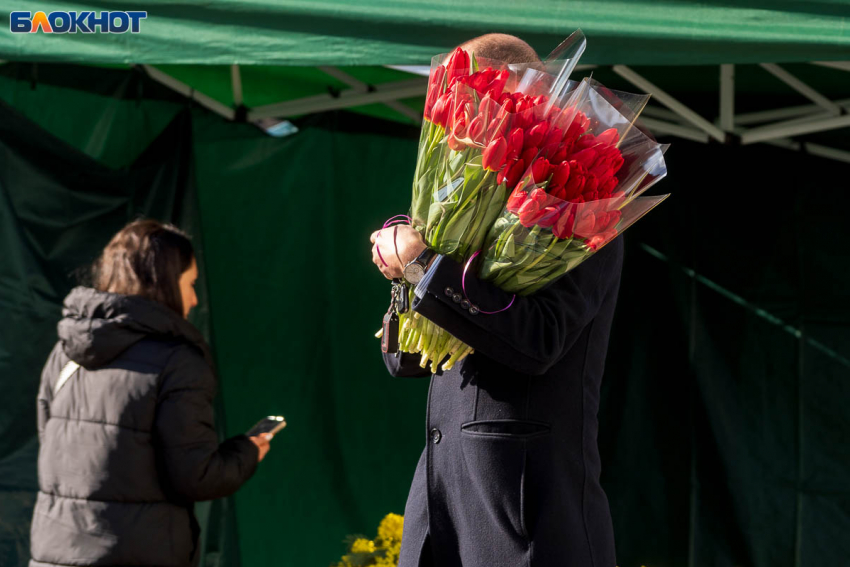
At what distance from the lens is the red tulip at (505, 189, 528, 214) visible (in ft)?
4.09

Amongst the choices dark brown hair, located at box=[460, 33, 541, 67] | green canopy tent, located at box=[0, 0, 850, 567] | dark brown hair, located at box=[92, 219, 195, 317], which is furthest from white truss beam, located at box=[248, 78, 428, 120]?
dark brown hair, located at box=[460, 33, 541, 67]

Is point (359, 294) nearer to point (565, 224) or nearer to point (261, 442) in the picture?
point (261, 442)

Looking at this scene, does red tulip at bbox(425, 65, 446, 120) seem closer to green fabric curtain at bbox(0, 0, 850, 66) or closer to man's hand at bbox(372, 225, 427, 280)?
man's hand at bbox(372, 225, 427, 280)

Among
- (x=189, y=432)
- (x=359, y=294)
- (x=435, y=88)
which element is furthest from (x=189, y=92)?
(x=435, y=88)

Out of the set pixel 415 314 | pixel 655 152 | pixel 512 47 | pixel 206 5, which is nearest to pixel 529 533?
pixel 415 314

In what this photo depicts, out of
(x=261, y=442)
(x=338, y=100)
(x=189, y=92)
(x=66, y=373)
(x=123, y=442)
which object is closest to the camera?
(x=123, y=442)

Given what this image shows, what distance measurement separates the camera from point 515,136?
124 cm

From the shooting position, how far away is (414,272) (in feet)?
4.47

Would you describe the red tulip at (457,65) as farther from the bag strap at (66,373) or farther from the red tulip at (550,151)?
the bag strap at (66,373)

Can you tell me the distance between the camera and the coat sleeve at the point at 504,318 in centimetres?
133

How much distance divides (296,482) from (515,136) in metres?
2.85

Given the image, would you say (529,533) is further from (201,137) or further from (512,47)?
(201,137)

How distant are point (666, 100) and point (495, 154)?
2.08 meters

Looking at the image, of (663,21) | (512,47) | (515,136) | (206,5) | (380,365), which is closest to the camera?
(515,136)
